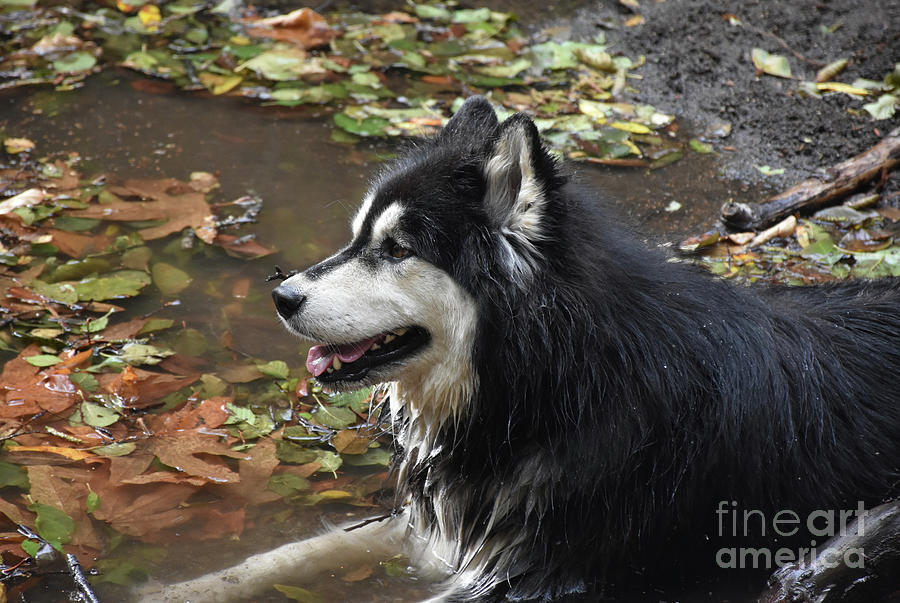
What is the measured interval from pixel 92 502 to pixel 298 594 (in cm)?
110

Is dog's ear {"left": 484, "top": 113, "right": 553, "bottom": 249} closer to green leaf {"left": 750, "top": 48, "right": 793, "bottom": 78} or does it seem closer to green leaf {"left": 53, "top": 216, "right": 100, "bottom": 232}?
green leaf {"left": 53, "top": 216, "right": 100, "bottom": 232}

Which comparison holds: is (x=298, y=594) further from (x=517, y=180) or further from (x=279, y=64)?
(x=279, y=64)

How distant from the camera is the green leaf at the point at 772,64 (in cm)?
782

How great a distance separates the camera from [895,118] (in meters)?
7.03

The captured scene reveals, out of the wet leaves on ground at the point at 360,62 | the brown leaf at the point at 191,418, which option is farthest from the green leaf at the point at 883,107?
the brown leaf at the point at 191,418

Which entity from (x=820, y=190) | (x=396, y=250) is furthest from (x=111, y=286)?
(x=820, y=190)

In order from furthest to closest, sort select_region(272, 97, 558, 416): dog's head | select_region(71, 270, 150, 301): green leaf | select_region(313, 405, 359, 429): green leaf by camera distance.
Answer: select_region(71, 270, 150, 301): green leaf < select_region(313, 405, 359, 429): green leaf < select_region(272, 97, 558, 416): dog's head

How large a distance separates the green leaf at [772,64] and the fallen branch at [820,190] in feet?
5.16

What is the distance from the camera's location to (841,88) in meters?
7.51

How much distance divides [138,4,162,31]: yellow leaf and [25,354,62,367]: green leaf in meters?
4.57

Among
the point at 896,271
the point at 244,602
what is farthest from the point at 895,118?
the point at 244,602

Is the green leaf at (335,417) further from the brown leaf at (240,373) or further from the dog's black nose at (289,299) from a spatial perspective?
the dog's black nose at (289,299)

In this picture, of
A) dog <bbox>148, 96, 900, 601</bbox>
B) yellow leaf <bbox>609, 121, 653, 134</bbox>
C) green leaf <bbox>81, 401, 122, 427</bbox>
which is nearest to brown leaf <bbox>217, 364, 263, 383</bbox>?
green leaf <bbox>81, 401, 122, 427</bbox>

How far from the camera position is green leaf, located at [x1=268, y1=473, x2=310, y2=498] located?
4.43 meters
